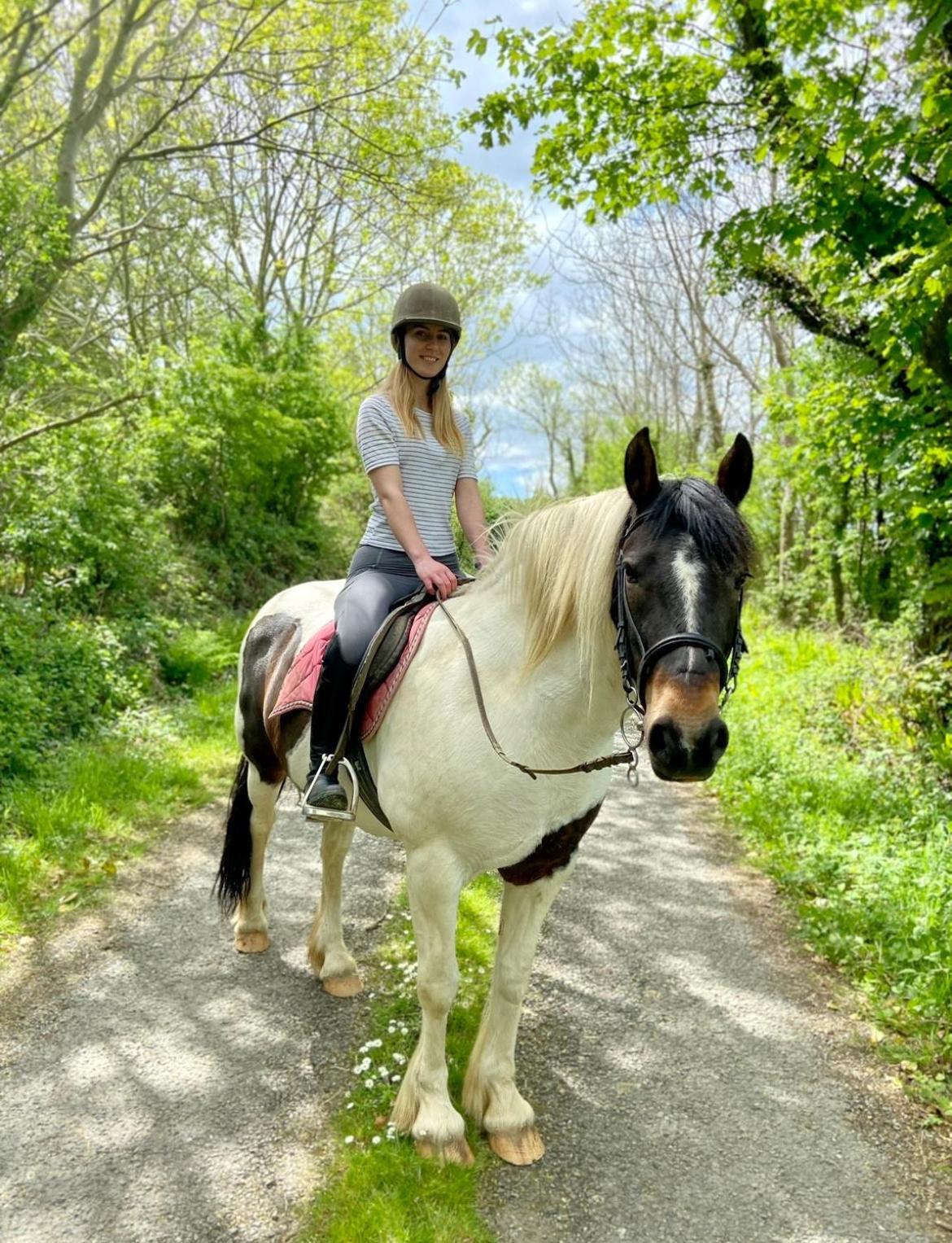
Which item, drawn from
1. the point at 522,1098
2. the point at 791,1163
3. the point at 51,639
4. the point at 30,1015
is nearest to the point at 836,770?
the point at 791,1163

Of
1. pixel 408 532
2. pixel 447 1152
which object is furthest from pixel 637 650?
pixel 447 1152

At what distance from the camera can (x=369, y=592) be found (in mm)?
2594

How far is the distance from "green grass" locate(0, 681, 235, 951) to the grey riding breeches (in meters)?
2.59

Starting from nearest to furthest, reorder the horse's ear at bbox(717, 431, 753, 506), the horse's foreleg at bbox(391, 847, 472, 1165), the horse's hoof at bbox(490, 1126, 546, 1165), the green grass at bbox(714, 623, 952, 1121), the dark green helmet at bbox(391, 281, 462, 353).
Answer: the horse's ear at bbox(717, 431, 753, 506) → the horse's foreleg at bbox(391, 847, 472, 1165) → the horse's hoof at bbox(490, 1126, 546, 1165) → the dark green helmet at bbox(391, 281, 462, 353) → the green grass at bbox(714, 623, 952, 1121)

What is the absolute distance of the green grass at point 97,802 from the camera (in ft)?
12.9

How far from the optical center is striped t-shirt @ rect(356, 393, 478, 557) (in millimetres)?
2594

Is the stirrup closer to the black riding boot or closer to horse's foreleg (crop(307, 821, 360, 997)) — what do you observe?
the black riding boot

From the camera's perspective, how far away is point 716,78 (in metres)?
6.03

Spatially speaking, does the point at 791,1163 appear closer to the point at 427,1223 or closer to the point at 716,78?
the point at 427,1223

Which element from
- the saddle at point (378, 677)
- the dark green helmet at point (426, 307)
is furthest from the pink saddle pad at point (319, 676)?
the dark green helmet at point (426, 307)

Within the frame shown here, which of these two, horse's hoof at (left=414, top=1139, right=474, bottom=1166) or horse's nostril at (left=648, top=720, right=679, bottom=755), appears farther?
horse's hoof at (left=414, top=1139, right=474, bottom=1166)

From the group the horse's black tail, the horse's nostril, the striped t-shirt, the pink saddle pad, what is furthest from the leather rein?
the horse's black tail

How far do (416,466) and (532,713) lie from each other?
1.13 m

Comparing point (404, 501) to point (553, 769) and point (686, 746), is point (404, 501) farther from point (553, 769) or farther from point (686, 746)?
point (686, 746)
